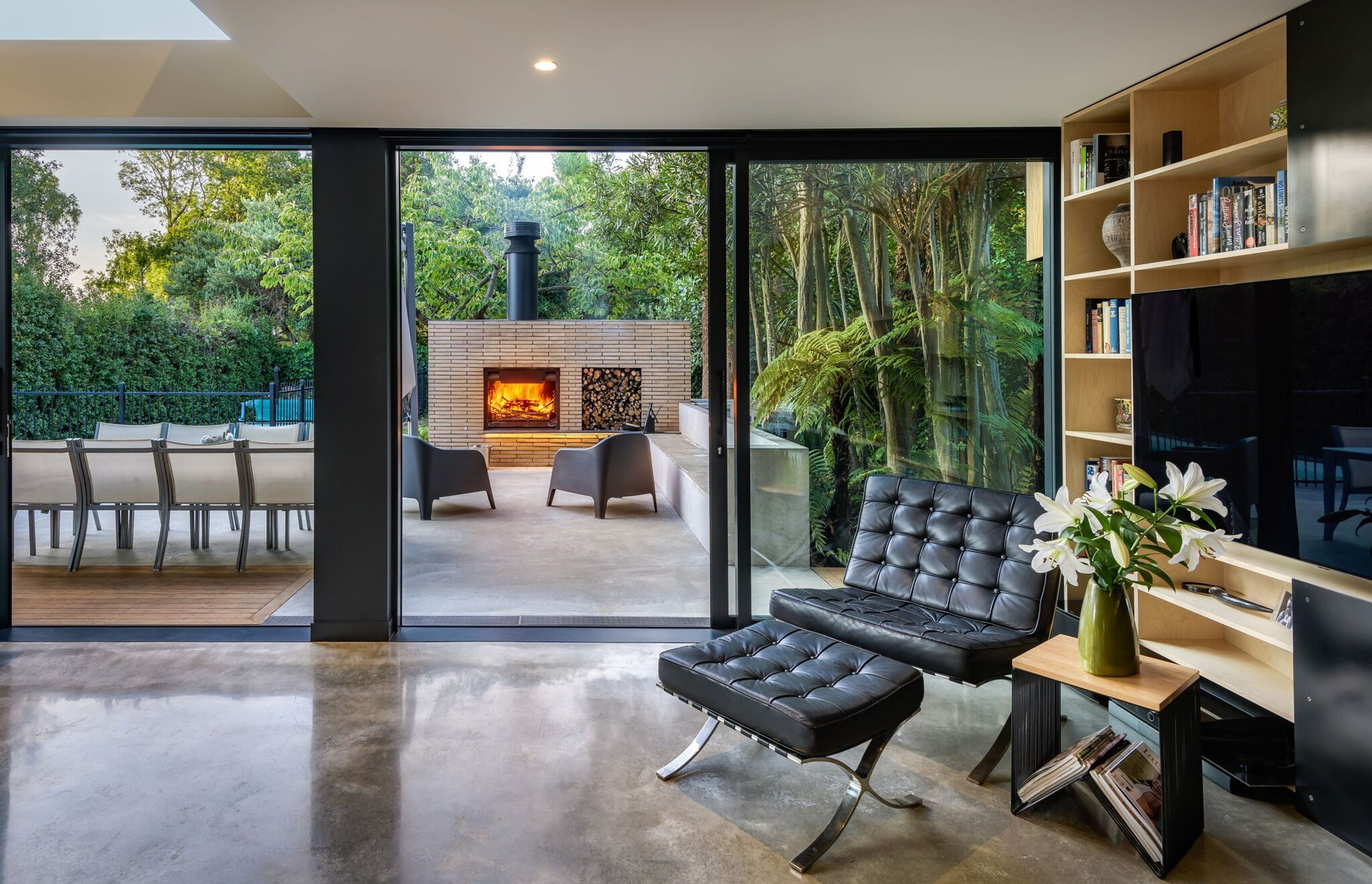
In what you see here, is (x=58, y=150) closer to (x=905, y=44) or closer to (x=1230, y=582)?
(x=905, y=44)

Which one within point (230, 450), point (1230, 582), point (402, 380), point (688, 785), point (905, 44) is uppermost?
point (905, 44)

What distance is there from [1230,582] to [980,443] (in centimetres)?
117

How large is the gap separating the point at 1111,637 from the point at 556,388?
8.86m

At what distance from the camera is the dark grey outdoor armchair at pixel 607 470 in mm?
7012

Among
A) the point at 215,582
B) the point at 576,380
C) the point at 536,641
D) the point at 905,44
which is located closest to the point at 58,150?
the point at 215,582

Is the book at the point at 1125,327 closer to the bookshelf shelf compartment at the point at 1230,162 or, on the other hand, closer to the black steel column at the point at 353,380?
the bookshelf shelf compartment at the point at 1230,162

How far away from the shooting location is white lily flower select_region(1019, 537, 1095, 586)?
2.21 metres

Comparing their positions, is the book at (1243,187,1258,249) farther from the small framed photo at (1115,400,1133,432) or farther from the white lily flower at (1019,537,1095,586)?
the white lily flower at (1019,537,1095,586)

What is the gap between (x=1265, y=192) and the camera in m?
2.67

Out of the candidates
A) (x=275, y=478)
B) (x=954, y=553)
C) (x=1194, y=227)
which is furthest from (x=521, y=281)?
(x=1194, y=227)

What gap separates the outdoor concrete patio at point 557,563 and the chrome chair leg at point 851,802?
1.65 meters

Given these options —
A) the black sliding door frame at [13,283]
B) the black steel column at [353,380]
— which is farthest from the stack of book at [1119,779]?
the black sliding door frame at [13,283]

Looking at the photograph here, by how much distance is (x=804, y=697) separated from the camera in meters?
A: 2.23

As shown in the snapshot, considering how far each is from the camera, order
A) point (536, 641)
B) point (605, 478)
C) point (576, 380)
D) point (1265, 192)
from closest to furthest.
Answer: point (1265, 192), point (536, 641), point (605, 478), point (576, 380)
